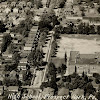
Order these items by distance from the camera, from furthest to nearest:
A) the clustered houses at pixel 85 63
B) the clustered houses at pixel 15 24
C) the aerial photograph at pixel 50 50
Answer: the clustered houses at pixel 15 24, the clustered houses at pixel 85 63, the aerial photograph at pixel 50 50

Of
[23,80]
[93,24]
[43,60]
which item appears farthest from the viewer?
[93,24]

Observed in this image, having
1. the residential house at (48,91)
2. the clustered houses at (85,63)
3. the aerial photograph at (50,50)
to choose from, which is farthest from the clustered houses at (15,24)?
the clustered houses at (85,63)

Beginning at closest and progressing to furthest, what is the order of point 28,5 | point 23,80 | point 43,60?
point 23,80 < point 43,60 < point 28,5

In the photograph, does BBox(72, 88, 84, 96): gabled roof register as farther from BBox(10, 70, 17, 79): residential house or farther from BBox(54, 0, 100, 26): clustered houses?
BBox(54, 0, 100, 26): clustered houses

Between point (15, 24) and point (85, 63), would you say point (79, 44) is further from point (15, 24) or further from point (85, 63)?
point (15, 24)

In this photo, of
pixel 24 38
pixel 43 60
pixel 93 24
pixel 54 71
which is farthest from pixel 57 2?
pixel 54 71

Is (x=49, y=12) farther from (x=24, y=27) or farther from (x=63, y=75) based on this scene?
(x=63, y=75)

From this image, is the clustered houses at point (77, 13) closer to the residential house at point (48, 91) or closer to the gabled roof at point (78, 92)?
the residential house at point (48, 91)
